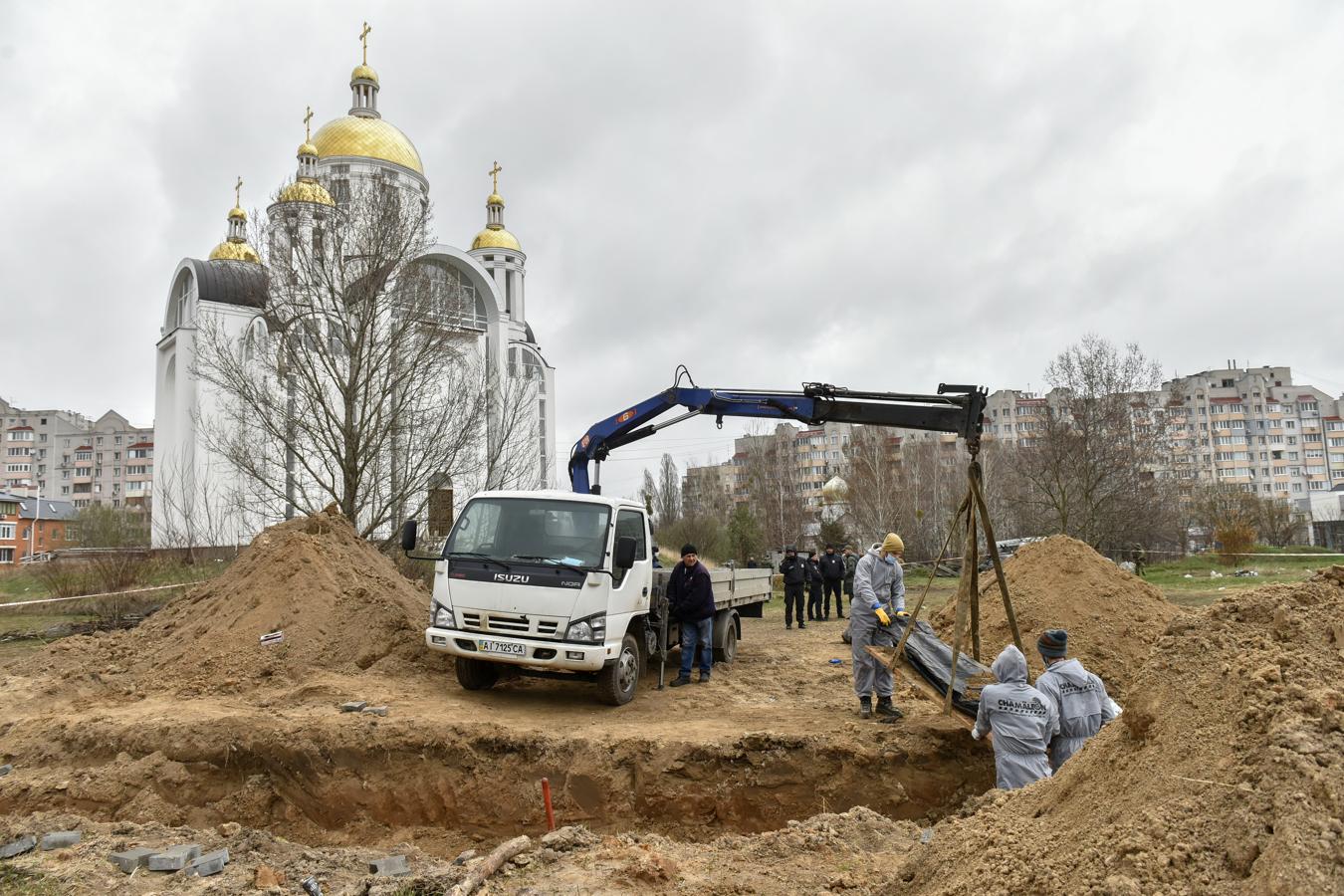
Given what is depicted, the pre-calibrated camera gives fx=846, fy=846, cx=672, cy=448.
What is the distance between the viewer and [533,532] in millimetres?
8945

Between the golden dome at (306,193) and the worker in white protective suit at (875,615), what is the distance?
1535 cm

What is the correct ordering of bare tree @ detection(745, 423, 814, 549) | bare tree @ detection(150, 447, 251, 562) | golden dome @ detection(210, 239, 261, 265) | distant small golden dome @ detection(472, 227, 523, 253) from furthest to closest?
bare tree @ detection(745, 423, 814, 549) → distant small golden dome @ detection(472, 227, 523, 253) → golden dome @ detection(210, 239, 261, 265) → bare tree @ detection(150, 447, 251, 562)

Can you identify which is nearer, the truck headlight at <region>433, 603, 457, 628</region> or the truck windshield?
the truck headlight at <region>433, 603, 457, 628</region>

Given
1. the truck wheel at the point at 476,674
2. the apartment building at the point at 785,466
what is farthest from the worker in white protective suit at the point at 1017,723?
the apartment building at the point at 785,466

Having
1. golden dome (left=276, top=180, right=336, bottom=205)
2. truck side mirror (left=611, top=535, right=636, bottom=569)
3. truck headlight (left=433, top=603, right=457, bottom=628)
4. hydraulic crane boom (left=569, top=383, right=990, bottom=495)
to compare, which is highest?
golden dome (left=276, top=180, right=336, bottom=205)

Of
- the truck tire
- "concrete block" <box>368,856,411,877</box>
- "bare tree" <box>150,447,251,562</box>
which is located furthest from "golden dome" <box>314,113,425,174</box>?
"concrete block" <box>368,856,411,877</box>

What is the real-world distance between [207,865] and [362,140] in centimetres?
4064

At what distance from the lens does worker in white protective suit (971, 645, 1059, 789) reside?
5988 millimetres

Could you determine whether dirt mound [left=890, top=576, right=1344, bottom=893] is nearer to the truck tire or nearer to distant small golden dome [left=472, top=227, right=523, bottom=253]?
the truck tire

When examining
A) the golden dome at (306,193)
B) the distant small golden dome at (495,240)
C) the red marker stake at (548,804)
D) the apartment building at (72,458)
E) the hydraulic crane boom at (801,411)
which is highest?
the distant small golden dome at (495,240)

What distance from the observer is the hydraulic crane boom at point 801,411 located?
28.8ft

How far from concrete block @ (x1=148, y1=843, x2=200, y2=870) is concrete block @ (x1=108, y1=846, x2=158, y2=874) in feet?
0.23

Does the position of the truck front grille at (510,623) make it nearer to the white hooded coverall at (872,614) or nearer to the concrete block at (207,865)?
the white hooded coverall at (872,614)

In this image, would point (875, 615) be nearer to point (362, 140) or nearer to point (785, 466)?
point (362, 140)
